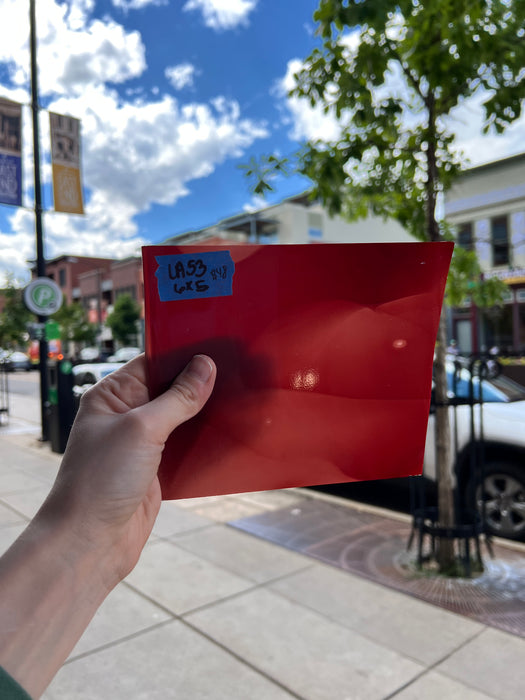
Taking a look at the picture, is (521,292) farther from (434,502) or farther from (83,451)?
→ (83,451)

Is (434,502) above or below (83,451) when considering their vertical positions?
below

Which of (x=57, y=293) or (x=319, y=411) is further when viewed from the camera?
(x=57, y=293)

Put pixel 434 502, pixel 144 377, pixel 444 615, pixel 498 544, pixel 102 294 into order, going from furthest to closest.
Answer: pixel 102 294 < pixel 434 502 < pixel 498 544 < pixel 444 615 < pixel 144 377

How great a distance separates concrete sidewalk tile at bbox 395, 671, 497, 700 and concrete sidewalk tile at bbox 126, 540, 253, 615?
4.56 feet

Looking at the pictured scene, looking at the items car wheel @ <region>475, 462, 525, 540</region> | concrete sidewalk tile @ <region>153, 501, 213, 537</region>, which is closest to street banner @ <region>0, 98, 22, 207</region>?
concrete sidewalk tile @ <region>153, 501, 213, 537</region>

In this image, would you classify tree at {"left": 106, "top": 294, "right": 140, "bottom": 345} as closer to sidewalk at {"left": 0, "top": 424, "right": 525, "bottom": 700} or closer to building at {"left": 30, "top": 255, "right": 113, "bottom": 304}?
building at {"left": 30, "top": 255, "right": 113, "bottom": 304}

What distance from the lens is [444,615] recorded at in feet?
12.0

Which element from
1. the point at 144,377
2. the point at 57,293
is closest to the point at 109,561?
the point at 144,377

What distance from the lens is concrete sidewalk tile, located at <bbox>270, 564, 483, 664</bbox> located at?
130 inches

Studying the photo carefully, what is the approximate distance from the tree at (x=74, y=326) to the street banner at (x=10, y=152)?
41426mm

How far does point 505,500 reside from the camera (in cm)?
510

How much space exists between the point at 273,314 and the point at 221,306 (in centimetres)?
9

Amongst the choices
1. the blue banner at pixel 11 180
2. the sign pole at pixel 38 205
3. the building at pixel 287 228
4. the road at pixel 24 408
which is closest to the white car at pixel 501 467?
Answer: the blue banner at pixel 11 180

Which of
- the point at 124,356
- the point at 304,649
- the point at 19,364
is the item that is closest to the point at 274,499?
the point at 304,649
